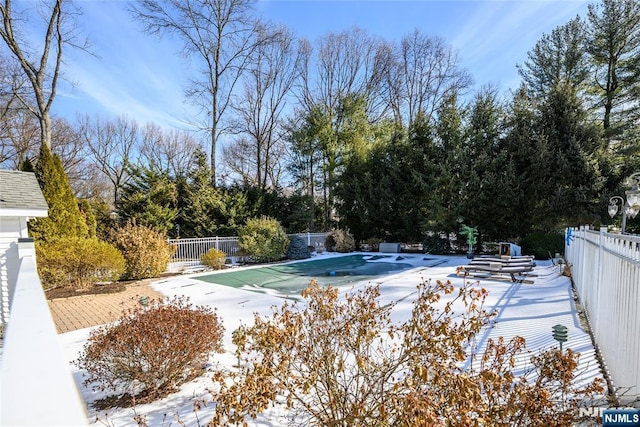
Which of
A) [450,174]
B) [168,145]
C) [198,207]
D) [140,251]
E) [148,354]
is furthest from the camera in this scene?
[168,145]

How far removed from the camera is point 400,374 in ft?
12.4

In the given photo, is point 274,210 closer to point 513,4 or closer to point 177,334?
point 513,4

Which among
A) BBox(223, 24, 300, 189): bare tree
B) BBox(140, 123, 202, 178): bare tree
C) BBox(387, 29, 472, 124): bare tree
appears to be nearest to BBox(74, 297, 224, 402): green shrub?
BBox(223, 24, 300, 189): bare tree

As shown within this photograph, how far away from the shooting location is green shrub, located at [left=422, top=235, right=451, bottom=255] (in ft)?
54.7

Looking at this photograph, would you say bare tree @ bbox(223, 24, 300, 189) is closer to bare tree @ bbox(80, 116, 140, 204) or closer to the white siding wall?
bare tree @ bbox(80, 116, 140, 204)

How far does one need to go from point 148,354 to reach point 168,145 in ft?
89.5

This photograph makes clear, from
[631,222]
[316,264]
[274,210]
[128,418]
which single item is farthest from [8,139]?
[631,222]

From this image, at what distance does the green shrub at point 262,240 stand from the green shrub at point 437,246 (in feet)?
25.8

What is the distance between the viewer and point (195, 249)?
1378cm

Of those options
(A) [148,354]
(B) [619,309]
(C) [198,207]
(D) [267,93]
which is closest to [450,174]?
(C) [198,207]

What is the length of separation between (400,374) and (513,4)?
1008 cm

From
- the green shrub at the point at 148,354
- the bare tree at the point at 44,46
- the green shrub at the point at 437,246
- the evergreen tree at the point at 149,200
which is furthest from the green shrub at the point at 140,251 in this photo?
the green shrub at the point at 437,246

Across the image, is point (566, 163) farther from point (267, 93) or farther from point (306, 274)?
point (267, 93)

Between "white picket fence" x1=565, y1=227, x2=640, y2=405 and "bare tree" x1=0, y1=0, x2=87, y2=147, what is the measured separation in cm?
1688
